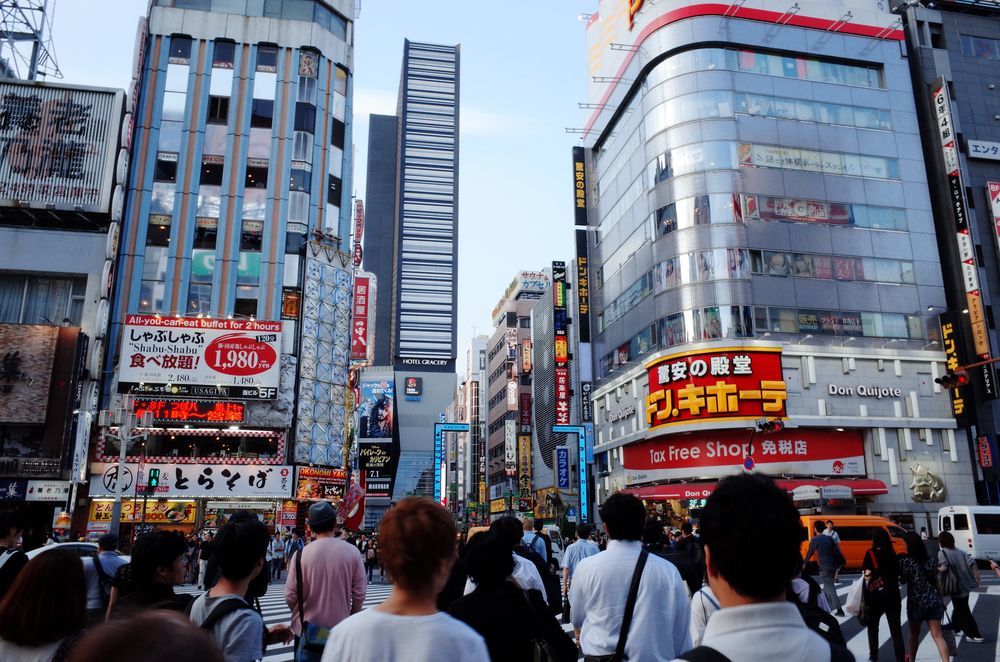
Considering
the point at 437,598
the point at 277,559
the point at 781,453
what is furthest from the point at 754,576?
the point at 781,453

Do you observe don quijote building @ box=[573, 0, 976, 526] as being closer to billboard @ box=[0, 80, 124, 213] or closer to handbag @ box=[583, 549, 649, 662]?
billboard @ box=[0, 80, 124, 213]

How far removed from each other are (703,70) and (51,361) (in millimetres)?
37695

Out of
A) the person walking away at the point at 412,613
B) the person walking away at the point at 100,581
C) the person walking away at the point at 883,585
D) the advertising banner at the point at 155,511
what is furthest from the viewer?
the advertising banner at the point at 155,511

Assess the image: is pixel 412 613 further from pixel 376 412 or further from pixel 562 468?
pixel 376 412

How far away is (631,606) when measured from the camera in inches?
177

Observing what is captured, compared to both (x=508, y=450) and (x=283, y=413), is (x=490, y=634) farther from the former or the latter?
(x=508, y=450)

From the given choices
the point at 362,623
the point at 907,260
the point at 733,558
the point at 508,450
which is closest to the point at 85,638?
the point at 362,623

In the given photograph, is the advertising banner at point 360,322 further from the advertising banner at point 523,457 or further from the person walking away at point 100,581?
the person walking away at point 100,581

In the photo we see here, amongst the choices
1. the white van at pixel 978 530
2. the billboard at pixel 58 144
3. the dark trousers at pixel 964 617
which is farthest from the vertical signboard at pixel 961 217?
the billboard at pixel 58 144

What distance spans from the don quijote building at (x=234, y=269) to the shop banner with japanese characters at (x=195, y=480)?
0.07 m

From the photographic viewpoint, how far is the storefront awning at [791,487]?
35281 mm

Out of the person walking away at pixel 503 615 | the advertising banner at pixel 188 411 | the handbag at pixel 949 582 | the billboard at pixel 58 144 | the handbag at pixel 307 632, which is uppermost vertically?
the billboard at pixel 58 144

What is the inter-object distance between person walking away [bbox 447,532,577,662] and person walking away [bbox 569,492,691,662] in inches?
23.4

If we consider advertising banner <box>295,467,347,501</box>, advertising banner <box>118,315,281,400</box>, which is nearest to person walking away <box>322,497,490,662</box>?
advertising banner <box>118,315,281,400</box>
